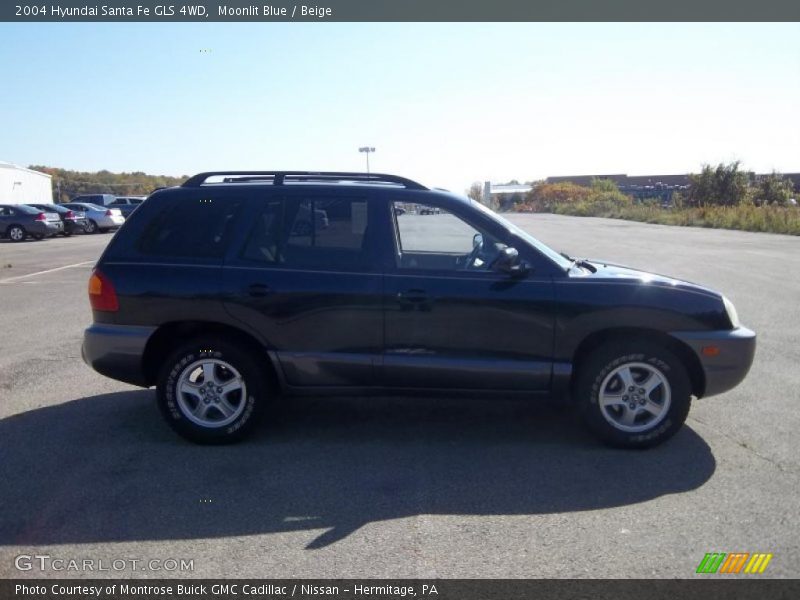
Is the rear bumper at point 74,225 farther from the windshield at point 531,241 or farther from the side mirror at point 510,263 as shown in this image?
the side mirror at point 510,263

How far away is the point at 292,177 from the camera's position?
598cm

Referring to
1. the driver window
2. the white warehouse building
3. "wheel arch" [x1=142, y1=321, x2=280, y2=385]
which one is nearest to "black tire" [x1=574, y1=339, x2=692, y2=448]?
the driver window

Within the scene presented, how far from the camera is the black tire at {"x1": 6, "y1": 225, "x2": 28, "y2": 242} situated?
31.3 meters

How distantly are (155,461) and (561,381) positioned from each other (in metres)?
2.85

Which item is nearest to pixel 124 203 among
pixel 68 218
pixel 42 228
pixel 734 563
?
pixel 68 218

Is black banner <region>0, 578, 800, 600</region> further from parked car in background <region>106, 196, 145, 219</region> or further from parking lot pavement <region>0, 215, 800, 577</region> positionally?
parked car in background <region>106, 196, 145, 219</region>

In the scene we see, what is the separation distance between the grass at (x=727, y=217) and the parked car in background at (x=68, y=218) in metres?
31.2

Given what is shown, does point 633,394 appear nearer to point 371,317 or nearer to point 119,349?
point 371,317

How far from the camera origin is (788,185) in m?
63.5

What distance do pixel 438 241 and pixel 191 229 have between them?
1.87 meters

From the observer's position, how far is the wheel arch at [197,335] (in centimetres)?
551

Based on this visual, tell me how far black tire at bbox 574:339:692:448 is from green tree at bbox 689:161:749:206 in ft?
176

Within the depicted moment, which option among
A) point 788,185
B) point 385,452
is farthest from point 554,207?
point 385,452

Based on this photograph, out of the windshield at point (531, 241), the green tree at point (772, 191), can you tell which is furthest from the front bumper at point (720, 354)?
the green tree at point (772, 191)
